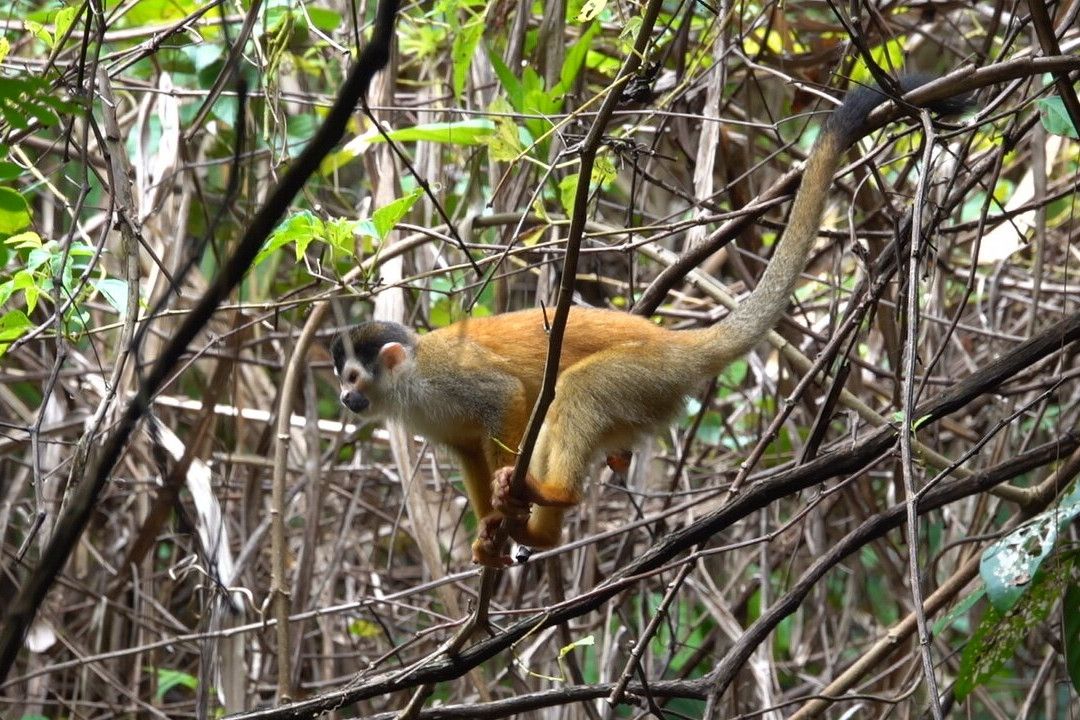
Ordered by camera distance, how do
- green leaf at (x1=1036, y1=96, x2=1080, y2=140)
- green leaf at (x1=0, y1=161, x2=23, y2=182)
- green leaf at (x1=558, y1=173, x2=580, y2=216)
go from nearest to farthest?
1. green leaf at (x1=0, y1=161, x2=23, y2=182)
2. green leaf at (x1=1036, y1=96, x2=1080, y2=140)
3. green leaf at (x1=558, y1=173, x2=580, y2=216)

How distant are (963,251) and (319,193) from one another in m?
2.71

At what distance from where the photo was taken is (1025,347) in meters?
2.50

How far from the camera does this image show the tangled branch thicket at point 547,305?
8.70 feet

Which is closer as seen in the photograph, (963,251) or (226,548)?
(226,548)

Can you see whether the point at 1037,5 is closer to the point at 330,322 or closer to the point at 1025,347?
the point at 1025,347

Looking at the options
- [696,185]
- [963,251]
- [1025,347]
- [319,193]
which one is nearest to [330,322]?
[319,193]

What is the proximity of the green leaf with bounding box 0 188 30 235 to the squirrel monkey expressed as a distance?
37.3 inches

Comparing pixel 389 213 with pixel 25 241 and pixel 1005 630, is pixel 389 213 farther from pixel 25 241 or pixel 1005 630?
pixel 1005 630

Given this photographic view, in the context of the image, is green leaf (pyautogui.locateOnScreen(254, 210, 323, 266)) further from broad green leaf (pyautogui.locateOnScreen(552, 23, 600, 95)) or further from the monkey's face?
broad green leaf (pyautogui.locateOnScreen(552, 23, 600, 95))

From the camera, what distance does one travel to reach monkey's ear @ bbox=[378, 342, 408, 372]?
3.25 metres

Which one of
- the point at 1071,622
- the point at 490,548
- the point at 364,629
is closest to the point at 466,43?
the point at 490,548

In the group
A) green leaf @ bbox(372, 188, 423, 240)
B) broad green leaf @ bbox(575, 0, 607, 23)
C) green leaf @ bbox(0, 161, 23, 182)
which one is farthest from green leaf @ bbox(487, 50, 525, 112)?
green leaf @ bbox(0, 161, 23, 182)

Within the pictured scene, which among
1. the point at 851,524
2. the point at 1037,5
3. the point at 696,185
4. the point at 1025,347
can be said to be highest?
the point at 1037,5

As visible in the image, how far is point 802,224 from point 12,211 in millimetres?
1820
